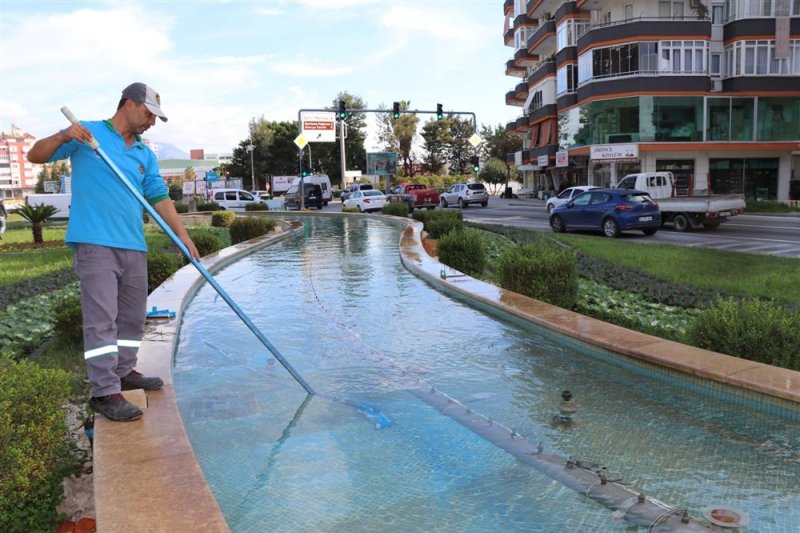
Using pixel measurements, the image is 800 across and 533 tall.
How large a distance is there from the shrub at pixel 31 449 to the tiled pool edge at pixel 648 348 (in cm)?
391

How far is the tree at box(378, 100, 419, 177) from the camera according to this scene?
84.8 meters

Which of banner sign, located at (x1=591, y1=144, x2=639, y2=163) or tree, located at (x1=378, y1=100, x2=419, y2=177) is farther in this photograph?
tree, located at (x1=378, y1=100, x2=419, y2=177)

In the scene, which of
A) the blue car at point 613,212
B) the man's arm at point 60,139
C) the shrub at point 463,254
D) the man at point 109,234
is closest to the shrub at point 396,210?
the blue car at point 613,212

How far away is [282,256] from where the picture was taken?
46.6ft

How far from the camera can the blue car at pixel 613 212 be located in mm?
19484

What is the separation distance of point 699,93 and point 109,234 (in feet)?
132

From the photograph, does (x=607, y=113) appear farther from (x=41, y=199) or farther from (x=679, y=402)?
(x=679, y=402)

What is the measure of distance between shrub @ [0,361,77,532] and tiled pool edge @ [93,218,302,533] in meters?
0.19

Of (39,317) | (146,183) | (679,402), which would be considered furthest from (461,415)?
(39,317)

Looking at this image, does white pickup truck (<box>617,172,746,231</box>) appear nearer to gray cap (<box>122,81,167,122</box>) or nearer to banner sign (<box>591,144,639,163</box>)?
banner sign (<box>591,144,639,163</box>)

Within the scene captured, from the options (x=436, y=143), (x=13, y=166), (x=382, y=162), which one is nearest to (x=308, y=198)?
(x=382, y=162)

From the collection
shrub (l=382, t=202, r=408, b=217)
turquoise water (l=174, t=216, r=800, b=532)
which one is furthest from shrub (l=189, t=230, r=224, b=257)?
shrub (l=382, t=202, r=408, b=217)

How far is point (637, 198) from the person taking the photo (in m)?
19.8

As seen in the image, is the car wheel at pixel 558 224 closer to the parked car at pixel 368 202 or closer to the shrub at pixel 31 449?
the parked car at pixel 368 202
